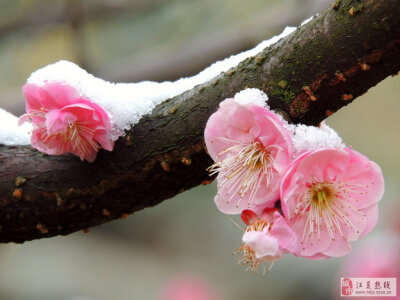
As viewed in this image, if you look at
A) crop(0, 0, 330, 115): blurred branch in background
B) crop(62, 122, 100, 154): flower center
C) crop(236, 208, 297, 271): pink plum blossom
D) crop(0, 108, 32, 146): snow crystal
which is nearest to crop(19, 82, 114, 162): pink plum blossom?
crop(62, 122, 100, 154): flower center

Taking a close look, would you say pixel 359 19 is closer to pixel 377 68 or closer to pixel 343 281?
pixel 377 68

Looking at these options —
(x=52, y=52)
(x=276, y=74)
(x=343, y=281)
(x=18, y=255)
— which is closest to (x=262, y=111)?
(x=276, y=74)

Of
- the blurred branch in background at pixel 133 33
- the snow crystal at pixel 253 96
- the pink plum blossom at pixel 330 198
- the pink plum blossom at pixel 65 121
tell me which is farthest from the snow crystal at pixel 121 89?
the blurred branch in background at pixel 133 33

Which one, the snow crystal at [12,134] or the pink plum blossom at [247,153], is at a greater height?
the snow crystal at [12,134]

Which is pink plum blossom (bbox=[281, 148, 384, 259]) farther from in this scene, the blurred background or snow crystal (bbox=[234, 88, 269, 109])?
the blurred background

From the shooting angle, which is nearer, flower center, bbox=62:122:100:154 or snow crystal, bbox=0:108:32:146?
flower center, bbox=62:122:100:154

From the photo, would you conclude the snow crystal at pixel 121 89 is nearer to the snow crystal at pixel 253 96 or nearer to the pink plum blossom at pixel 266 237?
the snow crystal at pixel 253 96

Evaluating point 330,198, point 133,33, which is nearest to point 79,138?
point 330,198

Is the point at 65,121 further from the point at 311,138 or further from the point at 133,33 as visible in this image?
the point at 133,33
